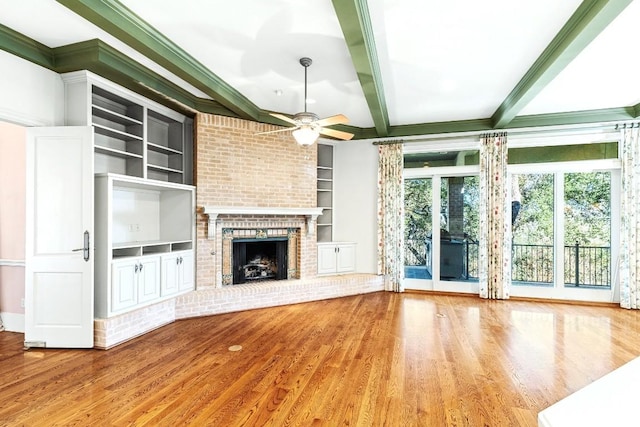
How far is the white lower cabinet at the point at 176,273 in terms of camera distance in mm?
4211

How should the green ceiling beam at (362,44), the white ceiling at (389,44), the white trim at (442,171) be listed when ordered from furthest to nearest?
the white trim at (442,171), the white ceiling at (389,44), the green ceiling beam at (362,44)

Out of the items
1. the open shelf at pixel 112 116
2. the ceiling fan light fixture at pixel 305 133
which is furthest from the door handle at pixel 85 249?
the ceiling fan light fixture at pixel 305 133

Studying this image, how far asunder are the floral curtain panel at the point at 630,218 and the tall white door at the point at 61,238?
713 cm

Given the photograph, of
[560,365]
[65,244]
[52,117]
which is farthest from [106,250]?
[560,365]

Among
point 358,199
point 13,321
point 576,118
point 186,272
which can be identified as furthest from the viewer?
point 358,199

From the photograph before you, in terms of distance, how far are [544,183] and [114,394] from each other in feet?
21.0

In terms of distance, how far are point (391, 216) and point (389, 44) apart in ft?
11.1

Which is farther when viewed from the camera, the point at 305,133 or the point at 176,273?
the point at 176,273

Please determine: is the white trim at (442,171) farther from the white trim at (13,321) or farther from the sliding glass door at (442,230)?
the white trim at (13,321)

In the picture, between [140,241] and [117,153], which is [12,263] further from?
[117,153]

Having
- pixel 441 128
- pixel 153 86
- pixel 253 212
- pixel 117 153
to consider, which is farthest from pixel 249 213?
pixel 441 128

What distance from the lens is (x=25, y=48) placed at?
3.15m

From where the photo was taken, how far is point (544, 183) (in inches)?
218

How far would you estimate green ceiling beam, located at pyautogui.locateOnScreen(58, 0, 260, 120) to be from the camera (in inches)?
99.7
